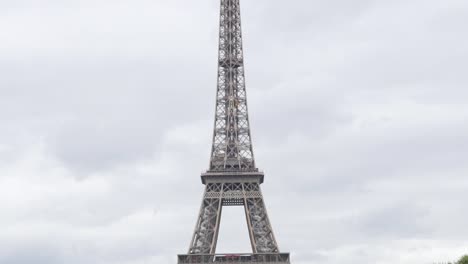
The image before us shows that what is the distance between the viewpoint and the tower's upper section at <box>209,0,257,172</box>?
18938cm

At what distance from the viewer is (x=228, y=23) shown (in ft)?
650

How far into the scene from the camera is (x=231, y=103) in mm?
192500

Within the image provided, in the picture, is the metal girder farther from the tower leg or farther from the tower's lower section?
the tower's lower section

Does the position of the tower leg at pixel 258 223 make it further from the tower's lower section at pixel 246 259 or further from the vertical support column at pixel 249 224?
the tower's lower section at pixel 246 259

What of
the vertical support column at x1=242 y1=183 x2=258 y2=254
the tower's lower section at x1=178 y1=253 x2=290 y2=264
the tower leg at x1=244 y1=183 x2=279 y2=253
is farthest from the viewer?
the tower leg at x1=244 y1=183 x2=279 y2=253

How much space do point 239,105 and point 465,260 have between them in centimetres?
6172

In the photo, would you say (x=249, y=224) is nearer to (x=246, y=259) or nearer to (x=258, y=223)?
(x=258, y=223)

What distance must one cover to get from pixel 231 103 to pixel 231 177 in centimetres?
1515

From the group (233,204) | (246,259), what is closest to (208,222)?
(233,204)

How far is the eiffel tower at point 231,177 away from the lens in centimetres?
18012

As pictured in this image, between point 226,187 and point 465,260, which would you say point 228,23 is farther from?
point 465,260

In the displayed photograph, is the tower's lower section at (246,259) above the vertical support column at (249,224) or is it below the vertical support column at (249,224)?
below

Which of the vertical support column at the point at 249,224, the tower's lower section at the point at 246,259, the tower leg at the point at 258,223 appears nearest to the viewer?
the tower's lower section at the point at 246,259

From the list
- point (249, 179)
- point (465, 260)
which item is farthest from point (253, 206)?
point (465, 260)
